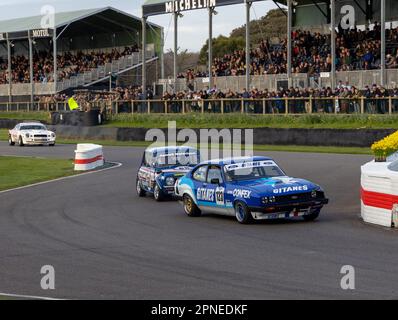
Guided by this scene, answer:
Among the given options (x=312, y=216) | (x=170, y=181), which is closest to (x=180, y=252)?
(x=312, y=216)

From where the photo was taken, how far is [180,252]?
13.3 metres

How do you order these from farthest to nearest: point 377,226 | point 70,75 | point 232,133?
point 70,75
point 232,133
point 377,226

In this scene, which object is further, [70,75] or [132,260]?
[70,75]

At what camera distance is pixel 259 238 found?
1455 cm

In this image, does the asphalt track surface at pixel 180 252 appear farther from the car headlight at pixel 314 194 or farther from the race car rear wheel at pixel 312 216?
the car headlight at pixel 314 194

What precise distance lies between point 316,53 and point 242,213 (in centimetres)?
3090

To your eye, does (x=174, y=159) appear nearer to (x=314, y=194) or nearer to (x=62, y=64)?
(x=314, y=194)

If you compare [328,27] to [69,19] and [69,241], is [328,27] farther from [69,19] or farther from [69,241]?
[69,241]

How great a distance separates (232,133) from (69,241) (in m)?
27.6

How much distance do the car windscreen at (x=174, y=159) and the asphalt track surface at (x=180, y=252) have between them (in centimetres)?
99

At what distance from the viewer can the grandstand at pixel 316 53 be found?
41781mm
